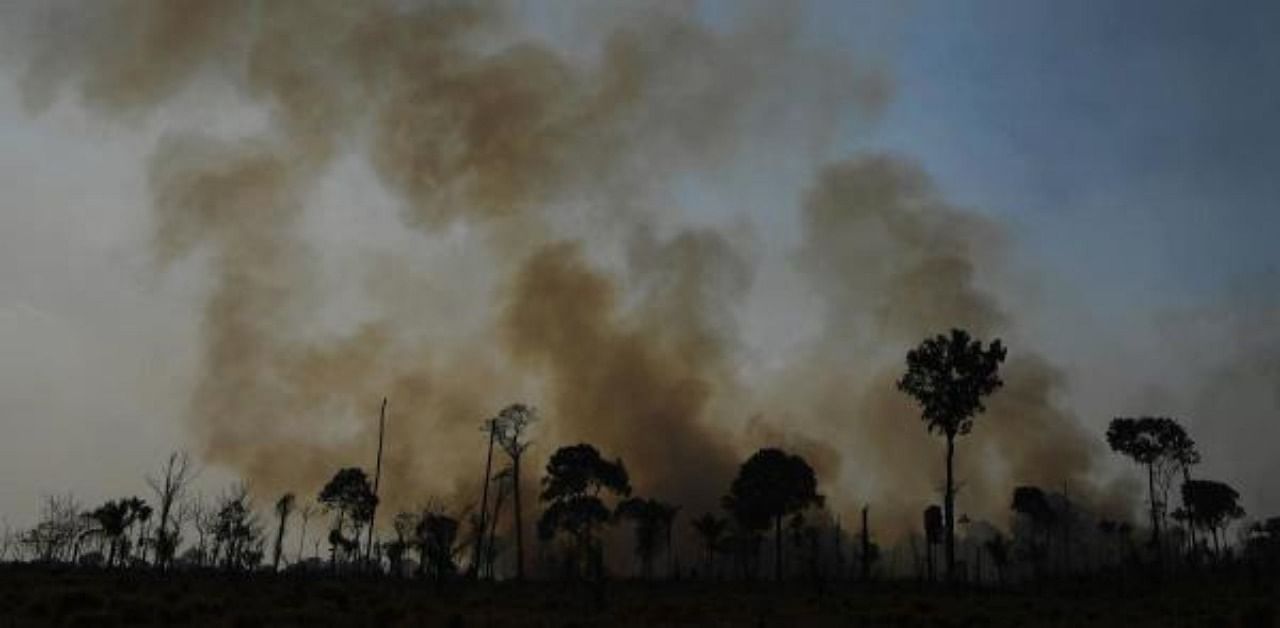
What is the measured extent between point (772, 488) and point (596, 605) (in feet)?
134

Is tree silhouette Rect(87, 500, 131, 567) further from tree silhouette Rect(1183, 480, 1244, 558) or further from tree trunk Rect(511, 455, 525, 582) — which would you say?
tree silhouette Rect(1183, 480, 1244, 558)

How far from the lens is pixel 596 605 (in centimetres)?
4441

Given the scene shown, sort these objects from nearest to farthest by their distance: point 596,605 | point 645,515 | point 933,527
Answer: point 596,605 < point 933,527 < point 645,515

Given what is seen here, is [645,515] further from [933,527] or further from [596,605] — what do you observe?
[596,605]

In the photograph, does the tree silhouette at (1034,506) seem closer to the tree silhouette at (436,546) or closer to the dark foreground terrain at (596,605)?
the dark foreground terrain at (596,605)

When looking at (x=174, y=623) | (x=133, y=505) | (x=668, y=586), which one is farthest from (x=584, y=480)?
(x=174, y=623)

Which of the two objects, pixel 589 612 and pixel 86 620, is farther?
pixel 589 612

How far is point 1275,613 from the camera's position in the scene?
3672 centimetres

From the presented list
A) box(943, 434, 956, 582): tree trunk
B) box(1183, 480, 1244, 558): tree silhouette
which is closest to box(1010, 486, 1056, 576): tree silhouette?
box(1183, 480, 1244, 558): tree silhouette

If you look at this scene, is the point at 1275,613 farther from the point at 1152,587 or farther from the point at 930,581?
the point at 930,581

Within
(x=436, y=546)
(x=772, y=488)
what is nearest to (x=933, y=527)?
(x=772, y=488)

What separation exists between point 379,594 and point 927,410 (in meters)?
34.6

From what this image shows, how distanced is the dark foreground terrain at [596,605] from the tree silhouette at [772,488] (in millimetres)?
22415

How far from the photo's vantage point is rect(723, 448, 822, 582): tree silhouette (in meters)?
82.9
